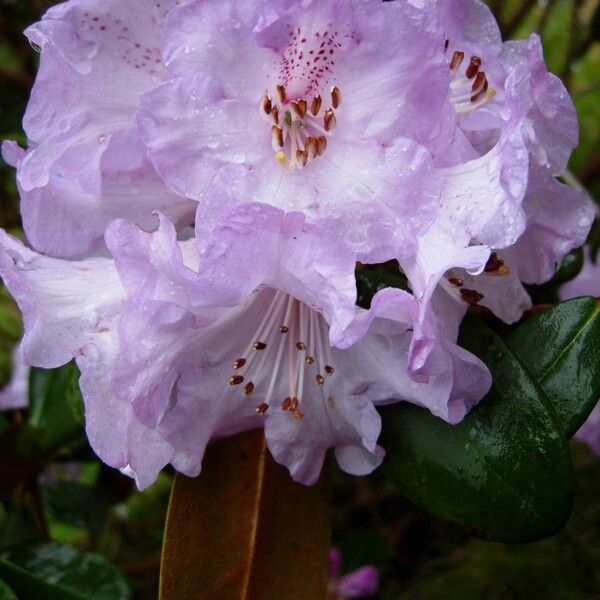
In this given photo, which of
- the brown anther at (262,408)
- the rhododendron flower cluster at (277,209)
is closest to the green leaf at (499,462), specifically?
the rhododendron flower cluster at (277,209)

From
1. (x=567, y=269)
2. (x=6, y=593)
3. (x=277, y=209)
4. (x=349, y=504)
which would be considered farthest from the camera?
(x=349, y=504)

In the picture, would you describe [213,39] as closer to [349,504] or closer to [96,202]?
[96,202]

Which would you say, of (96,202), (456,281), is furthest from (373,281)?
(96,202)

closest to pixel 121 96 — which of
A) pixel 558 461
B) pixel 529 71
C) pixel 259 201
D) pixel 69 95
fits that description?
pixel 69 95

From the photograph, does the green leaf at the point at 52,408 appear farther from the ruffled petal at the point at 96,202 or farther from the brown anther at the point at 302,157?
the brown anther at the point at 302,157

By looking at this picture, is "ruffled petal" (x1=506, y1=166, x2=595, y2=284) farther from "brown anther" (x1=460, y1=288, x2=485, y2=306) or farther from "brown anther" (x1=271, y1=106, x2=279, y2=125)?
"brown anther" (x1=271, y1=106, x2=279, y2=125)

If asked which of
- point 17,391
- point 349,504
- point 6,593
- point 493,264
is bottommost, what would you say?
point 349,504
